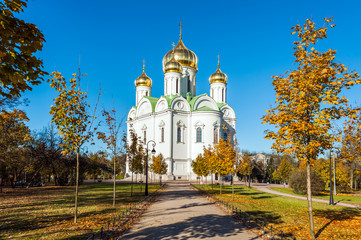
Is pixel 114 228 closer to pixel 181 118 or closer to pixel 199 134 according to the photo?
pixel 199 134

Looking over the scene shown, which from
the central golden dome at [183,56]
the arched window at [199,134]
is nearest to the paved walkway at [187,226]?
the arched window at [199,134]

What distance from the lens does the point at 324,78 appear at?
877 cm

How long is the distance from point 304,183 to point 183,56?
36.2 m

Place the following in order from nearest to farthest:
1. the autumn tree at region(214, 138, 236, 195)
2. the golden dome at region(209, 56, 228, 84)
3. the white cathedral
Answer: the autumn tree at region(214, 138, 236, 195) → the white cathedral → the golden dome at region(209, 56, 228, 84)

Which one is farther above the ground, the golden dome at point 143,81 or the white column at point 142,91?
the golden dome at point 143,81

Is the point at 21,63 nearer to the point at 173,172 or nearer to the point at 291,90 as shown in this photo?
the point at 291,90

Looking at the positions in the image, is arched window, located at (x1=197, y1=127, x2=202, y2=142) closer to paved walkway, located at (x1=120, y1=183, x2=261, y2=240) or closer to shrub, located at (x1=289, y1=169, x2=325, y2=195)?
shrub, located at (x1=289, y1=169, x2=325, y2=195)

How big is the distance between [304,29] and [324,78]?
5.75 feet

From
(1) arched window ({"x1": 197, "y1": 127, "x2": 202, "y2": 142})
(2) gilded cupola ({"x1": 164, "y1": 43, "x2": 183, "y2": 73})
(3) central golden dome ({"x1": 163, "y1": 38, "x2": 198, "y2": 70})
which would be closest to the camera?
(1) arched window ({"x1": 197, "y1": 127, "x2": 202, "y2": 142})

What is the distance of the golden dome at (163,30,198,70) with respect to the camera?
56906 mm

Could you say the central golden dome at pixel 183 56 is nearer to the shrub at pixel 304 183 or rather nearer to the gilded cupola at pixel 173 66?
the gilded cupola at pixel 173 66

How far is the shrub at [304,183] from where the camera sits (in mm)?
27406

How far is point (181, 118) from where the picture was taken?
51.4 m

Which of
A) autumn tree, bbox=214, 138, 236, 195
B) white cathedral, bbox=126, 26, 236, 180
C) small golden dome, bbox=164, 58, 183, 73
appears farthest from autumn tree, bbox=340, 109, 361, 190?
small golden dome, bbox=164, 58, 183, 73
